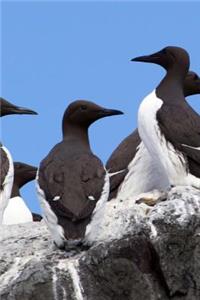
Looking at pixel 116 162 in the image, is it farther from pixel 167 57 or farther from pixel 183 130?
pixel 183 130

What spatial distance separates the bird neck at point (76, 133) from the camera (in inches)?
462

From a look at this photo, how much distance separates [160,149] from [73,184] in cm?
148

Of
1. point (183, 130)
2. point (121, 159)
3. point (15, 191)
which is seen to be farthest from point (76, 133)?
point (15, 191)

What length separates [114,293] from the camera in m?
10.1

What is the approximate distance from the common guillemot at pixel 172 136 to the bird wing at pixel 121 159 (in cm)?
69

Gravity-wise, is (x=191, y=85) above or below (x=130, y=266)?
above

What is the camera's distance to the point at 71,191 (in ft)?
34.4

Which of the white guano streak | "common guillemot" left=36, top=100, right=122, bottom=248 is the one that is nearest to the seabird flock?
"common guillemot" left=36, top=100, right=122, bottom=248

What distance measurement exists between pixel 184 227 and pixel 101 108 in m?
1.96

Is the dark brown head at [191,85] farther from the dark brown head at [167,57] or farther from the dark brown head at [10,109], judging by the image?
the dark brown head at [10,109]

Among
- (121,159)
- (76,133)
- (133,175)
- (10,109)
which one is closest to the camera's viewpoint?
(76,133)

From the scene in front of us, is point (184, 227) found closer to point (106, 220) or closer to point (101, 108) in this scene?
point (106, 220)

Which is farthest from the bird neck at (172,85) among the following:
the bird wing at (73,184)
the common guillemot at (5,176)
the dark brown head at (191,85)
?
the bird wing at (73,184)

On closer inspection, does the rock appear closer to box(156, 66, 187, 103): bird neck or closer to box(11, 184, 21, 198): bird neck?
box(156, 66, 187, 103): bird neck
